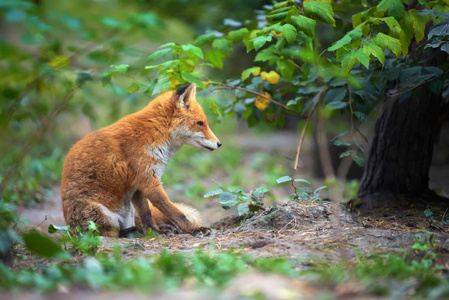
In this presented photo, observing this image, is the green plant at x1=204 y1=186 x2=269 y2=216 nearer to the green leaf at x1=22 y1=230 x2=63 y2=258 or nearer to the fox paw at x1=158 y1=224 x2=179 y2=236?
the fox paw at x1=158 y1=224 x2=179 y2=236

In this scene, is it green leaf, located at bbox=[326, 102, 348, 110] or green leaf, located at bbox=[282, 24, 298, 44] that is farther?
green leaf, located at bbox=[326, 102, 348, 110]

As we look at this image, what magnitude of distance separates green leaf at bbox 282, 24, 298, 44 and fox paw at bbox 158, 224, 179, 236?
254cm

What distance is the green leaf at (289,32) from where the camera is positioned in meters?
4.42

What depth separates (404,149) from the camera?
6.06 meters

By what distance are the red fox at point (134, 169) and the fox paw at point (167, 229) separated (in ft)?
0.04

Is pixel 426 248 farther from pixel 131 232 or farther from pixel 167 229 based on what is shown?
pixel 131 232

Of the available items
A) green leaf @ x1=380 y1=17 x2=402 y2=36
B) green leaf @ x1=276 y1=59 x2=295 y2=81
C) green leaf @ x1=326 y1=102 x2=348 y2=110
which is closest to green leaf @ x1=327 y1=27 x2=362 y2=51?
green leaf @ x1=380 y1=17 x2=402 y2=36

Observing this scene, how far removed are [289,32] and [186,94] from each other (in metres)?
1.82

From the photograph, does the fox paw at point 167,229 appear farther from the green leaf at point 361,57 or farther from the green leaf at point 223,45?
the green leaf at point 361,57

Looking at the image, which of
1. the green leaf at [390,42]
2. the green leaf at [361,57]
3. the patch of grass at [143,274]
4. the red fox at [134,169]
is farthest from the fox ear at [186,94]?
the patch of grass at [143,274]

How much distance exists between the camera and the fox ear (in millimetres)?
5783

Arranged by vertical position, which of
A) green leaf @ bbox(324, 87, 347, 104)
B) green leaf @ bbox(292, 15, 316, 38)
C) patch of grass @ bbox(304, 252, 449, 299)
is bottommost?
patch of grass @ bbox(304, 252, 449, 299)

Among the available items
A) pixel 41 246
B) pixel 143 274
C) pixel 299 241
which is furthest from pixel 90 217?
pixel 143 274

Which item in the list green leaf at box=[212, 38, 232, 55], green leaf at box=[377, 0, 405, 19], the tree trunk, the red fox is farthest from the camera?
the tree trunk
